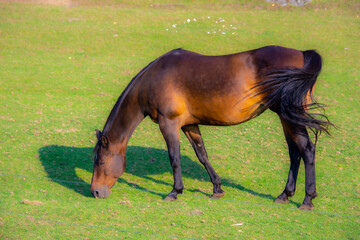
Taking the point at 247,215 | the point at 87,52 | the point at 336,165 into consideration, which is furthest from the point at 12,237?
the point at 87,52

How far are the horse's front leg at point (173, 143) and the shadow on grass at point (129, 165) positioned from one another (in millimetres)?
359

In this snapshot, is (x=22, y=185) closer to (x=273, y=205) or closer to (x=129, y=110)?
(x=129, y=110)

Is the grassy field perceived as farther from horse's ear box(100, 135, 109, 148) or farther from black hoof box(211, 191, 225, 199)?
horse's ear box(100, 135, 109, 148)

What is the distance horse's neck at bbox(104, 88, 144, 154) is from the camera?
6.97 meters

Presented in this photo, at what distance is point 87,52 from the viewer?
18312mm

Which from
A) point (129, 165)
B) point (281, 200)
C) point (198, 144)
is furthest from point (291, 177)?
point (129, 165)

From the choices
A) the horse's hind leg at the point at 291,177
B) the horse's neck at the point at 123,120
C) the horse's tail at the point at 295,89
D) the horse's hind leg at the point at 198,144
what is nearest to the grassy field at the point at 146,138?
the horse's hind leg at the point at 291,177

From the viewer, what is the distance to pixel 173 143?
6781 millimetres

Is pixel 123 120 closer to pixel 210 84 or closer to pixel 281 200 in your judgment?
pixel 210 84

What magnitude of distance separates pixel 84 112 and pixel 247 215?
698cm

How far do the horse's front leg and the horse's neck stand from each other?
1.47 ft

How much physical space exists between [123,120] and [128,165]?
1.89 meters

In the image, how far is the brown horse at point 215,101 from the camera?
6.19 meters

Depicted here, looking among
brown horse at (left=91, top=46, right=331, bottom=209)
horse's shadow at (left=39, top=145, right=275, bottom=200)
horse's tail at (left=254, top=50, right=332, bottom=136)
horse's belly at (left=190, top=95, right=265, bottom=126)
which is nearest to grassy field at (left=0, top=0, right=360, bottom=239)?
horse's shadow at (left=39, top=145, right=275, bottom=200)
